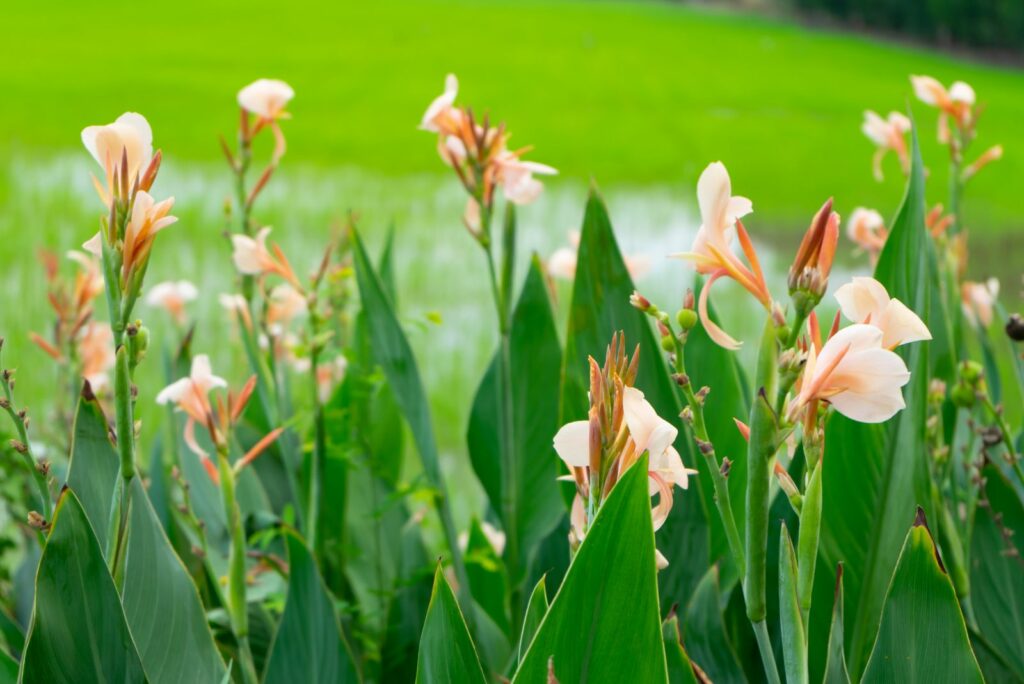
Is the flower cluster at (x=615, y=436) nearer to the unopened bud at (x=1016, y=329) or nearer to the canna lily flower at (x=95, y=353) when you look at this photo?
the unopened bud at (x=1016, y=329)

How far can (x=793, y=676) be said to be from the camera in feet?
1.21

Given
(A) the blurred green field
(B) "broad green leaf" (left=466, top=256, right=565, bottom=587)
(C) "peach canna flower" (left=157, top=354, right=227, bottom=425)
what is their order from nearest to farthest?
(C) "peach canna flower" (left=157, top=354, right=227, bottom=425), (B) "broad green leaf" (left=466, top=256, right=565, bottom=587), (A) the blurred green field

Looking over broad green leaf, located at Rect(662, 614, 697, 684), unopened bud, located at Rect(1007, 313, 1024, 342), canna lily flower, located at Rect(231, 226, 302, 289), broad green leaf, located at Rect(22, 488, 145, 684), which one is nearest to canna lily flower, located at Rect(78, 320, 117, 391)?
canna lily flower, located at Rect(231, 226, 302, 289)

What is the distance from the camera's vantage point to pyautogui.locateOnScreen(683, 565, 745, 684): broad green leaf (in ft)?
1.91

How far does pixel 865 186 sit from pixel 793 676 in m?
4.08

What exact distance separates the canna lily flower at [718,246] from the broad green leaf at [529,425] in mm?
379

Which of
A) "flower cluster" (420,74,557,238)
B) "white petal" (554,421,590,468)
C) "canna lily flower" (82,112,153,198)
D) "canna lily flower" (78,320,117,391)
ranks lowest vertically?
"canna lily flower" (78,320,117,391)

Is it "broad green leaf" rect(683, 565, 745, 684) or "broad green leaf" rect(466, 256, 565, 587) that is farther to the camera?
"broad green leaf" rect(466, 256, 565, 587)

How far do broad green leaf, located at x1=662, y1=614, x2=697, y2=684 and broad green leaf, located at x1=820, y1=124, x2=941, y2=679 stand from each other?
0.52ft

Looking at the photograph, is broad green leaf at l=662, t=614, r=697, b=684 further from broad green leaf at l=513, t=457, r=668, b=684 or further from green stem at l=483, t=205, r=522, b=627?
green stem at l=483, t=205, r=522, b=627

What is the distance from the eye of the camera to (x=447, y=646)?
1.42 feet

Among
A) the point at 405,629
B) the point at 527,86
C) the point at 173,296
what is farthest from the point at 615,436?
the point at 527,86

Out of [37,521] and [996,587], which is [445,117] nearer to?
[37,521]

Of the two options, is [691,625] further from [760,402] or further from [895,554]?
[760,402]
